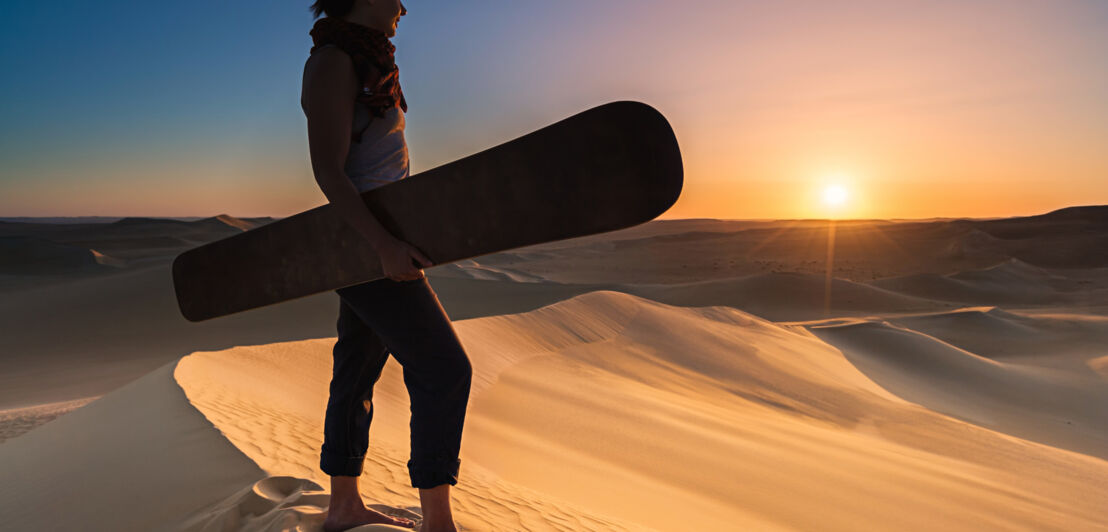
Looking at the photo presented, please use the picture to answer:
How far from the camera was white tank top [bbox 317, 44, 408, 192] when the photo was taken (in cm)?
166

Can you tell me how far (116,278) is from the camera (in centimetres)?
1938

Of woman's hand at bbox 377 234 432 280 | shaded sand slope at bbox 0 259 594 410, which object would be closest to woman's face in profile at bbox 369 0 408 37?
woman's hand at bbox 377 234 432 280

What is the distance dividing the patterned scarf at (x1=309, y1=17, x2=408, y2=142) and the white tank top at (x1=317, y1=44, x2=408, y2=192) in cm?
2

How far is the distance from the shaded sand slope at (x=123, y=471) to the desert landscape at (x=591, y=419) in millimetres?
15

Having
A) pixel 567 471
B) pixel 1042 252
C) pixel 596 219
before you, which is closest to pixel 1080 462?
pixel 567 471

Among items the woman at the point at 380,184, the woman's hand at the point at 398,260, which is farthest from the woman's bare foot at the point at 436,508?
the woman's hand at the point at 398,260

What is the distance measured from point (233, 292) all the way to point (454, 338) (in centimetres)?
93

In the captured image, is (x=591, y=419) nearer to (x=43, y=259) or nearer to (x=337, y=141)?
(x=337, y=141)

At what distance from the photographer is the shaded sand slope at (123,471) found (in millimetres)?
2334

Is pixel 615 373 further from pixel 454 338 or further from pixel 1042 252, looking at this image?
pixel 1042 252

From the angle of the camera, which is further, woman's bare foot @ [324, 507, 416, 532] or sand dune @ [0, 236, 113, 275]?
sand dune @ [0, 236, 113, 275]

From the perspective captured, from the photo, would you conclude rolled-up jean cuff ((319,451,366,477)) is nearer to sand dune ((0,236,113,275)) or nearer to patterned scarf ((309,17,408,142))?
patterned scarf ((309,17,408,142))

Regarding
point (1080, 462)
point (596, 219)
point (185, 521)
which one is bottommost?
point (1080, 462)

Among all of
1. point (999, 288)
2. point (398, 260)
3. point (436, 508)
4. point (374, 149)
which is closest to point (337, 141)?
point (374, 149)
